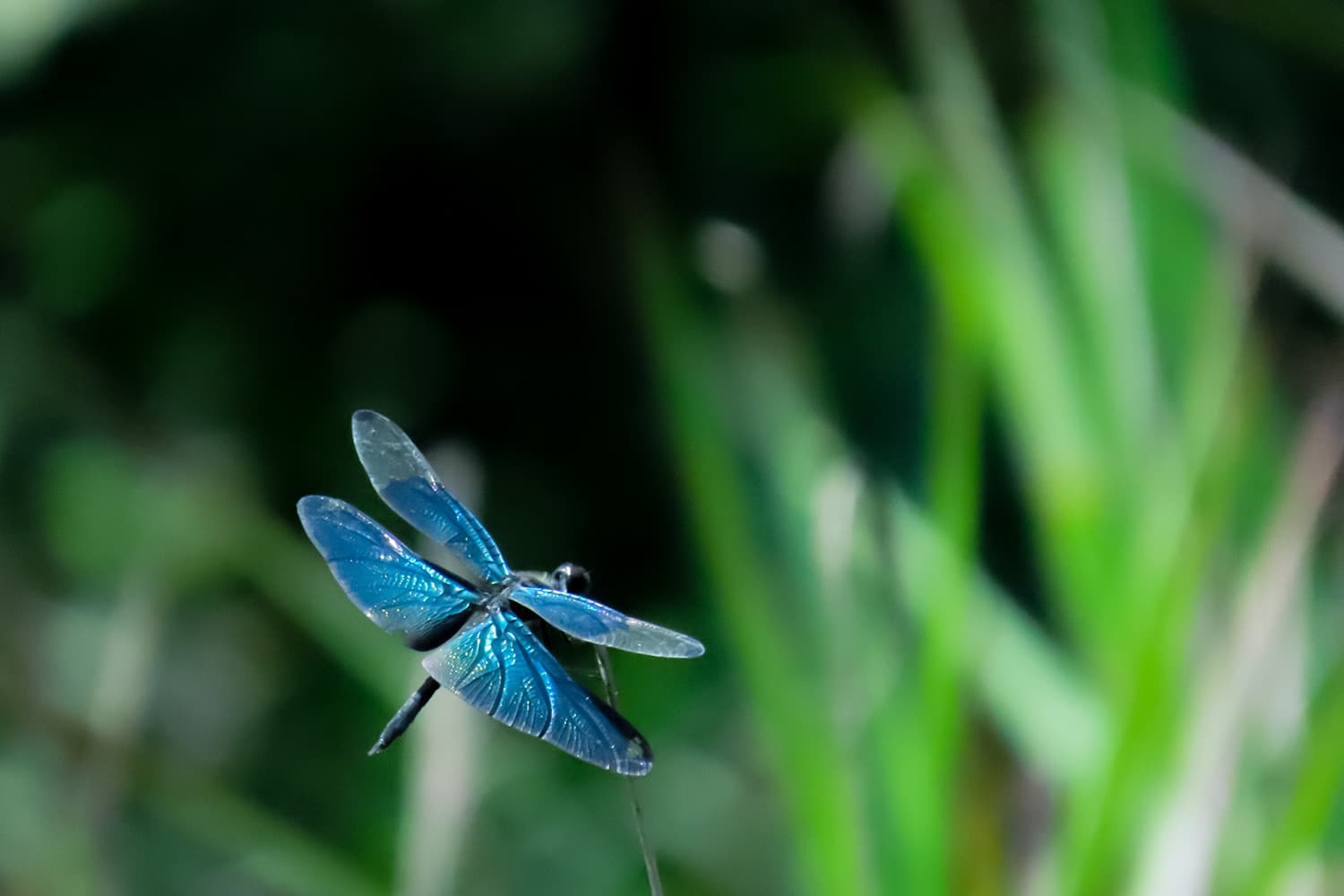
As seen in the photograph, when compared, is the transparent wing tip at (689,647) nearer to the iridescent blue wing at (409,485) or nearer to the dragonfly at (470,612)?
the dragonfly at (470,612)

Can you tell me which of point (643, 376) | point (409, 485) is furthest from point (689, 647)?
point (643, 376)

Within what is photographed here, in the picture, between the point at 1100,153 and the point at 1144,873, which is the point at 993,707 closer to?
the point at 1144,873

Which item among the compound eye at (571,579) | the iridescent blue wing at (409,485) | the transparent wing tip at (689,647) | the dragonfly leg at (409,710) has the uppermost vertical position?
the iridescent blue wing at (409,485)

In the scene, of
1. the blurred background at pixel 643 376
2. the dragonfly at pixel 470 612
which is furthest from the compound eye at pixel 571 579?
the blurred background at pixel 643 376

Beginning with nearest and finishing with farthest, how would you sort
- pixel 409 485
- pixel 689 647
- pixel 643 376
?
pixel 689 647 < pixel 409 485 < pixel 643 376

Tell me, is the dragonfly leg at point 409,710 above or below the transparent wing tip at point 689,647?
below

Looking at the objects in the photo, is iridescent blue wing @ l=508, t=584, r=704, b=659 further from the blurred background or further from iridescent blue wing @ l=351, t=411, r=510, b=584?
the blurred background

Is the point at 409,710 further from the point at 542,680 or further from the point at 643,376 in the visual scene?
the point at 643,376
